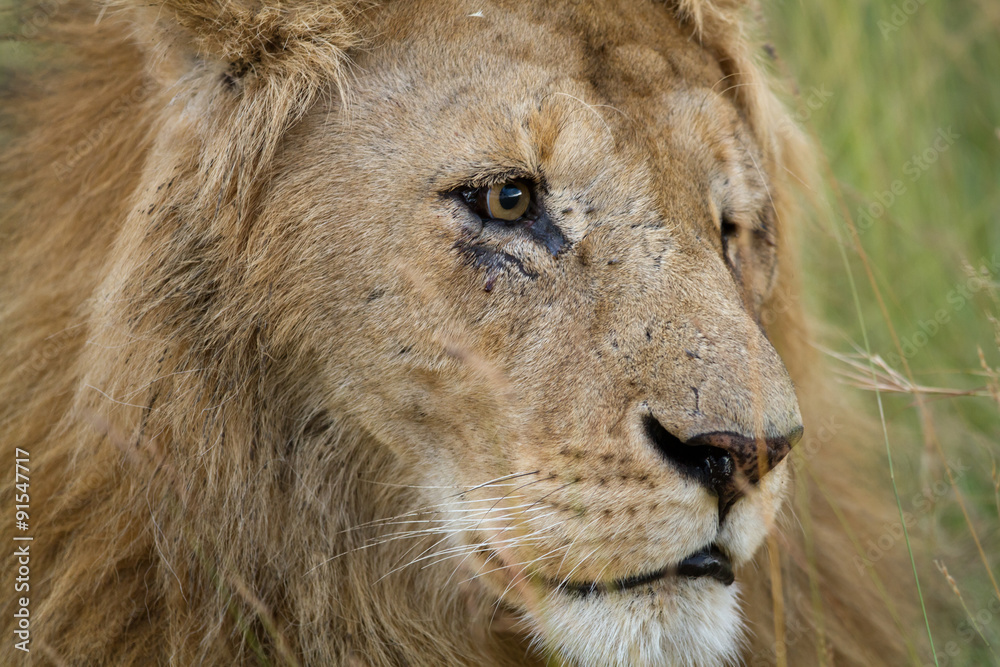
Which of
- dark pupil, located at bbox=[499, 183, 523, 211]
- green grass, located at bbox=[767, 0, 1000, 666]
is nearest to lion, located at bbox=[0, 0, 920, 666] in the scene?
dark pupil, located at bbox=[499, 183, 523, 211]

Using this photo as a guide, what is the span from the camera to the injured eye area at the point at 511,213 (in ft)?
6.65

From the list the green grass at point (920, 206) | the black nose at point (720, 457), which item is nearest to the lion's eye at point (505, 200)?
the black nose at point (720, 457)

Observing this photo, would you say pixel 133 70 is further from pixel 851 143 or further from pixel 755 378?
pixel 851 143

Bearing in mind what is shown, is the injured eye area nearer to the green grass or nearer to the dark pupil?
the dark pupil

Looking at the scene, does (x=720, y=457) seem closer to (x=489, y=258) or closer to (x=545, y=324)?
(x=545, y=324)

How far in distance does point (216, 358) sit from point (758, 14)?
1.72 meters

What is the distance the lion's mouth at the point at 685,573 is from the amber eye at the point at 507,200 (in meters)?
0.75

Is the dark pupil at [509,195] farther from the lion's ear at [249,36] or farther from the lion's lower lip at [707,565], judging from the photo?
the lion's lower lip at [707,565]

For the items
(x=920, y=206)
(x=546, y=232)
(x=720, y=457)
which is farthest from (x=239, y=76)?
(x=920, y=206)

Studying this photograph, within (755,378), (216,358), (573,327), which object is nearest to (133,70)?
(216,358)

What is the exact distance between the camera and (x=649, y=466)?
5.89 ft

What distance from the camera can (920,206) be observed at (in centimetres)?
471

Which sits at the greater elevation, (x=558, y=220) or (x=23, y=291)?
(x=558, y=220)

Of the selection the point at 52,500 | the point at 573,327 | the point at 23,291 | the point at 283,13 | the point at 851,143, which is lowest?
the point at 52,500
